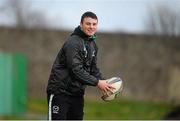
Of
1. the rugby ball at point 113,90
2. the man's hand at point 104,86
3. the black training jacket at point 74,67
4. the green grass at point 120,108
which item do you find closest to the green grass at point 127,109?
the green grass at point 120,108

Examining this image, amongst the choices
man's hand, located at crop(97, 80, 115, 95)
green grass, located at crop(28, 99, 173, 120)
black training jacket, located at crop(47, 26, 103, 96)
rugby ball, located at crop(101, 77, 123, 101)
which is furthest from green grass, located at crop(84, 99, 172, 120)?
man's hand, located at crop(97, 80, 115, 95)

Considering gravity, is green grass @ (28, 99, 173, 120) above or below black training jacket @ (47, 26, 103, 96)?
below

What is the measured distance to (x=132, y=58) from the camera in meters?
29.1

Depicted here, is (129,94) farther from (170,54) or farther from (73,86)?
(73,86)

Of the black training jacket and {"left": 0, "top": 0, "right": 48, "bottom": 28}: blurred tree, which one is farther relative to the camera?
{"left": 0, "top": 0, "right": 48, "bottom": 28}: blurred tree

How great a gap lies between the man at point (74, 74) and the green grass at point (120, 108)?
15.7 m

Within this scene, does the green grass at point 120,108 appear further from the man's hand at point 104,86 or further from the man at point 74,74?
A: the man's hand at point 104,86

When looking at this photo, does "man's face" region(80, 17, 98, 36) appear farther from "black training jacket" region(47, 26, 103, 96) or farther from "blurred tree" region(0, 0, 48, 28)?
"blurred tree" region(0, 0, 48, 28)

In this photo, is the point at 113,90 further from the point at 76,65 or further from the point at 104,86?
the point at 76,65

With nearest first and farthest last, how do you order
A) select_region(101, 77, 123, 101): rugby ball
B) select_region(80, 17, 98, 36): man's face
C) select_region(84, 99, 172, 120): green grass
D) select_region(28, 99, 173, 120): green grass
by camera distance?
select_region(80, 17, 98, 36): man's face
select_region(101, 77, 123, 101): rugby ball
select_region(84, 99, 172, 120): green grass
select_region(28, 99, 173, 120): green grass

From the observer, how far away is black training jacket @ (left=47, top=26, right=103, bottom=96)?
319 inches

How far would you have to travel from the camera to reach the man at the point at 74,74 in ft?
26.6

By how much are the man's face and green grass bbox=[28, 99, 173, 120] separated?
15948 millimetres

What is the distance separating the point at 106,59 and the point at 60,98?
20.6 meters
